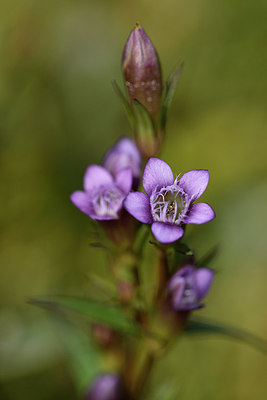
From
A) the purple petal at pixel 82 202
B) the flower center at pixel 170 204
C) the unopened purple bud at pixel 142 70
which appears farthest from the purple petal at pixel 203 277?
the unopened purple bud at pixel 142 70

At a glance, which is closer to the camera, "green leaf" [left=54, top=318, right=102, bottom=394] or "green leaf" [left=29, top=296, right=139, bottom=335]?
"green leaf" [left=29, top=296, right=139, bottom=335]

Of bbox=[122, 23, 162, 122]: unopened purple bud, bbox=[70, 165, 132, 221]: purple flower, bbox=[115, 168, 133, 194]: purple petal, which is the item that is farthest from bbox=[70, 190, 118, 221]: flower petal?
bbox=[122, 23, 162, 122]: unopened purple bud

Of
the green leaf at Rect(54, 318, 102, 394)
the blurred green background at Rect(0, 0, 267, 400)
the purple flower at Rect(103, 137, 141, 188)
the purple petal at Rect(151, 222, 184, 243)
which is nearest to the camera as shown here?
the purple petal at Rect(151, 222, 184, 243)

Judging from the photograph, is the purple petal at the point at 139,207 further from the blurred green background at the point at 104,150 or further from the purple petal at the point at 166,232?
the blurred green background at the point at 104,150

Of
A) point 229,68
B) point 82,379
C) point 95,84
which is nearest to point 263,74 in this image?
point 229,68

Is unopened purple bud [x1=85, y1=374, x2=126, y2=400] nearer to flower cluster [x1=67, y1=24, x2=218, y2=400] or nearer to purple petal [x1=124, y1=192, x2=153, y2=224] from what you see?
flower cluster [x1=67, y1=24, x2=218, y2=400]

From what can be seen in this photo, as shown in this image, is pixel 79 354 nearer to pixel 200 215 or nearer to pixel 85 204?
pixel 85 204
